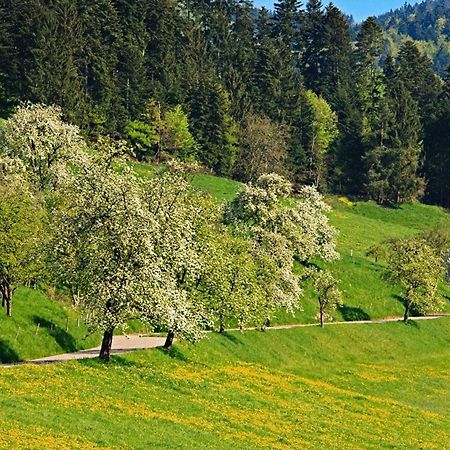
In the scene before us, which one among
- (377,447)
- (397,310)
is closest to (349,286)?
(397,310)

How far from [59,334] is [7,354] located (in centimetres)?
632

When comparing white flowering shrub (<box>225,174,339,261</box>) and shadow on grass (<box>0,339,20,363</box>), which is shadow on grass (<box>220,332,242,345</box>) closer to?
white flowering shrub (<box>225,174,339,261</box>)

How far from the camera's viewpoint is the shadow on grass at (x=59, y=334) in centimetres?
4953

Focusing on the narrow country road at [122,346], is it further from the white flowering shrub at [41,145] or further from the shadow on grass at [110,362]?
the white flowering shrub at [41,145]

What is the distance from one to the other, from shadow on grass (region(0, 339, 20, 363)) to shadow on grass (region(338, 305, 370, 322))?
151ft

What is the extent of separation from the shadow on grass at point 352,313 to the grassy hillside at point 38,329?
121 ft

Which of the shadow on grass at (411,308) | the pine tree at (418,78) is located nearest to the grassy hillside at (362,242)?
the shadow on grass at (411,308)

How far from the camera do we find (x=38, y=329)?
1914 inches

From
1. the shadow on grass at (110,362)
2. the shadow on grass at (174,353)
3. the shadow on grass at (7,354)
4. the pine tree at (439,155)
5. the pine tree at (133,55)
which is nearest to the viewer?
the shadow on grass at (110,362)

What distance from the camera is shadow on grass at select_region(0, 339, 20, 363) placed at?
43.8 metres

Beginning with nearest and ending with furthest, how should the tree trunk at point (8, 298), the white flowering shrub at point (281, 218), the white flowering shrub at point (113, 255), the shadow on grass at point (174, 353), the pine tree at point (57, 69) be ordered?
the white flowering shrub at point (113, 255) → the tree trunk at point (8, 298) → the shadow on grass at point (174, 353) → the white flowering shrub at point (281, 218) → the pine tree at point (57, 69)

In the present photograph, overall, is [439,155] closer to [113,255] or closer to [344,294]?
[344,294]

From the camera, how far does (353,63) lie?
199 m

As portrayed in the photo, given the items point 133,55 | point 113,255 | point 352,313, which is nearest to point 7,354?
point 113,255
